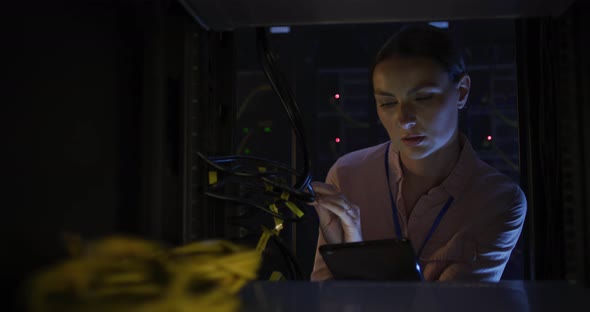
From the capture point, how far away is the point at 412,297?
1.48 feet

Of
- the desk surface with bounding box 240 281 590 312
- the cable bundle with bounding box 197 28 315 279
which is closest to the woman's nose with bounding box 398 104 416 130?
the cable bundle with bounding box 197 28 315 279

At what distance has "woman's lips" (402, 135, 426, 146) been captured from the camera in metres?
0.97

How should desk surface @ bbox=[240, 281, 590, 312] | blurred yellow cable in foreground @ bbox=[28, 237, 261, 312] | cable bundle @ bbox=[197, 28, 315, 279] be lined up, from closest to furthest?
1. blurred yellow cable in foreground @ bbox=[28, 237, 261, 312]
2. desk surface @ bbox=[240, 281, 590, 312]
3. cable bundle @ bbox=[197, 28, 315, 279]

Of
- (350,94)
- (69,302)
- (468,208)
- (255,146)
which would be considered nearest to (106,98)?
(69,302)

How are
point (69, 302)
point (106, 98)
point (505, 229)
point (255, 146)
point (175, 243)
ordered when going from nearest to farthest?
point (69, 302)
point (106, 98)
point (175, 243)
point (505, 229)
point (255, 146)

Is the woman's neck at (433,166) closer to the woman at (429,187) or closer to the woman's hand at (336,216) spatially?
the woman at (429,187)

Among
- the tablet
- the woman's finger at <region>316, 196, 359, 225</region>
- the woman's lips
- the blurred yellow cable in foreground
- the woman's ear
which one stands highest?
the woman's ear

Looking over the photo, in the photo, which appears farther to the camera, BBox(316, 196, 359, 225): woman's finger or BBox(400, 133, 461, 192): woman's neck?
BBox(400, 133, 461, 192): woman's neck

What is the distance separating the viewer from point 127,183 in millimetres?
382

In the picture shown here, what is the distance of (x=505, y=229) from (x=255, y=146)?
0.63 m

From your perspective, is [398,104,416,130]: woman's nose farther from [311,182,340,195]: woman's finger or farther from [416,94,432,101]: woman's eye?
[311,182,340,195]: woman's finger

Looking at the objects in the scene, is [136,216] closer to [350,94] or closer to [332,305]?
[332,305]

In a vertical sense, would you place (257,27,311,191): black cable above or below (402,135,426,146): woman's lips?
above

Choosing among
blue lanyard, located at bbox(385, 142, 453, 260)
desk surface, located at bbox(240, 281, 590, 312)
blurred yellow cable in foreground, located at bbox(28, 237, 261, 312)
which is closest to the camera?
blurred yellow cable in foreground, located at bbox(28, 237, 261, 312)
